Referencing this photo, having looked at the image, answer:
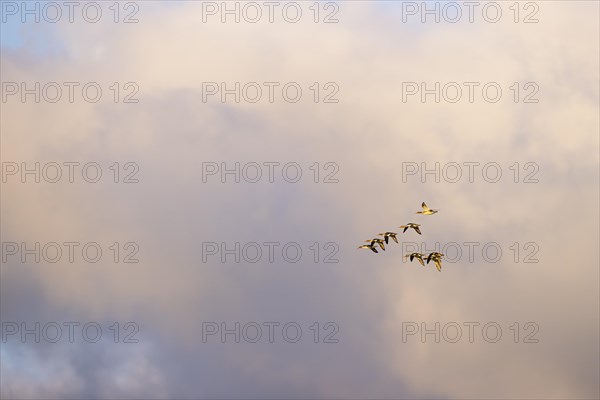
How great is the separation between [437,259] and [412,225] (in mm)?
4164

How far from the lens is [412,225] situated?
234ft

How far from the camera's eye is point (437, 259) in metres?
68.6

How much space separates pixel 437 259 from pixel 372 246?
5.65 metres

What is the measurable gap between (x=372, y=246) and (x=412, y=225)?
3.90 m
